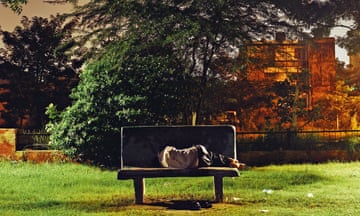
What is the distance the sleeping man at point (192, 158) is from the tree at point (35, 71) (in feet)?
43.6

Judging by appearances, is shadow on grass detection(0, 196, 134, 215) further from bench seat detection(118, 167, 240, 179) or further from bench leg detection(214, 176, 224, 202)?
bench leg detection(214, 176, 224, 202)

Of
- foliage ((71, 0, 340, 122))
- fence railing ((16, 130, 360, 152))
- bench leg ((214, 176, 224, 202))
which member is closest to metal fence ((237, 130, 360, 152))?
fence railing ((16, 130, 360, 152))

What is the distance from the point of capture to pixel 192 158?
760cm

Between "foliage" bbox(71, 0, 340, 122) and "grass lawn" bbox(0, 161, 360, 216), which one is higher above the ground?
"foliage" bbox(71, 0, 340, 122)

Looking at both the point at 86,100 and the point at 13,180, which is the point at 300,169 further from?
the point at 13,180

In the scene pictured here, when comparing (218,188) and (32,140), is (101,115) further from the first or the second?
(218,188)

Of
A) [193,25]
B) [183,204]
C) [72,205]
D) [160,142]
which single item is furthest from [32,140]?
[183,204]

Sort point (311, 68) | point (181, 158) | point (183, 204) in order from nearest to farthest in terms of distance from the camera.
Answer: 1. point (181, 158)
2. point (183, 204)
3. point (311, 68)

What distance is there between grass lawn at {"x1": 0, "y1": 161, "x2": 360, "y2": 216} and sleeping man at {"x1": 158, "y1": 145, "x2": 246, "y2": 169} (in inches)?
24.1

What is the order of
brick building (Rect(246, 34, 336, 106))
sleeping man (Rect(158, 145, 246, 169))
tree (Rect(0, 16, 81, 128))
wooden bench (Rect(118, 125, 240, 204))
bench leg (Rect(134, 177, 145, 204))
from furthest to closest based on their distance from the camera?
brick building (Rect(246, 34, 336, 106)), tree (Rect(0, 16, 81, 128)), wooden bench (Rect(118, 125, 240, 204)), bench leg (Rect(134, 177, 145, 204)), sleeping man (Rect(158, 145, 246, 169))

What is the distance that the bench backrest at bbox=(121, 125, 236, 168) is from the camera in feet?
26.5

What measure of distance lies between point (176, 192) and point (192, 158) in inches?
76.7

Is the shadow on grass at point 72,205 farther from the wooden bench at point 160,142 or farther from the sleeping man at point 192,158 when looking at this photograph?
the sleeping man at point 192,158

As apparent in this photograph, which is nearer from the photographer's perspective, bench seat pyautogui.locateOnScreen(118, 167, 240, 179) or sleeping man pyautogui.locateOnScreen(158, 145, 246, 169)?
bench seat pyautogui.locateOnScreen(118, 167, 240, 179)
